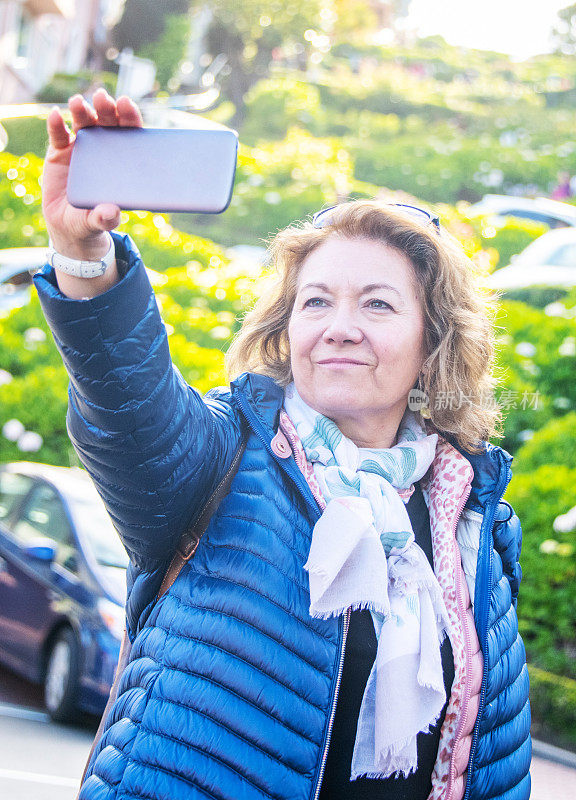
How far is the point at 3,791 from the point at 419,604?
10.4ft

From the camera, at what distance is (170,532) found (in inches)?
65.8

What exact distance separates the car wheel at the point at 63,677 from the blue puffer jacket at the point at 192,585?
3.72 m

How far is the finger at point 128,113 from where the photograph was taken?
140 centimetres

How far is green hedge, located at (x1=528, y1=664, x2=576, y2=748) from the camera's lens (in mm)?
5855

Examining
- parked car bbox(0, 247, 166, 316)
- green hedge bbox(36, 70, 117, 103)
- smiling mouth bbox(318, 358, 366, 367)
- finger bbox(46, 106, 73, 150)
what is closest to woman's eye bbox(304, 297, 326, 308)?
smiling mouth bbox(318, 358, 366, 367)

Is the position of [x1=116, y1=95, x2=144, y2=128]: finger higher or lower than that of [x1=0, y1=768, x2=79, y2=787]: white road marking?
higher

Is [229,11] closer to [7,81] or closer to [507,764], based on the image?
[7,81]

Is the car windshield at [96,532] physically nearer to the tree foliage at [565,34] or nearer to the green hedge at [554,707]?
the green hedge at [554,707]

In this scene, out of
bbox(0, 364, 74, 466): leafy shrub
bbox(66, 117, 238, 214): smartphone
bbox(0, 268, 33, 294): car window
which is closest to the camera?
bbox(66, 117, 238, 214): smartphone

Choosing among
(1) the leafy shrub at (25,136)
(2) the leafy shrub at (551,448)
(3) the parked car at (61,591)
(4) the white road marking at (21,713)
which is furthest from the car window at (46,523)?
(1) the leafy shrub at (25,136)

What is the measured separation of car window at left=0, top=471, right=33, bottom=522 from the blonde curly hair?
4.24 metres

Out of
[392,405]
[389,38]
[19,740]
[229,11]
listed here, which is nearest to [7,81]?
[229,11]

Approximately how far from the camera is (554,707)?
5910mm

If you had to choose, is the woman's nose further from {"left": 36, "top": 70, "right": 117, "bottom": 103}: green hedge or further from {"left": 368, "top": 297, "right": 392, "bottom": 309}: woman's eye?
{"left": 36, "top": 70, "right": 117, "bottom": 103}: green hedge
